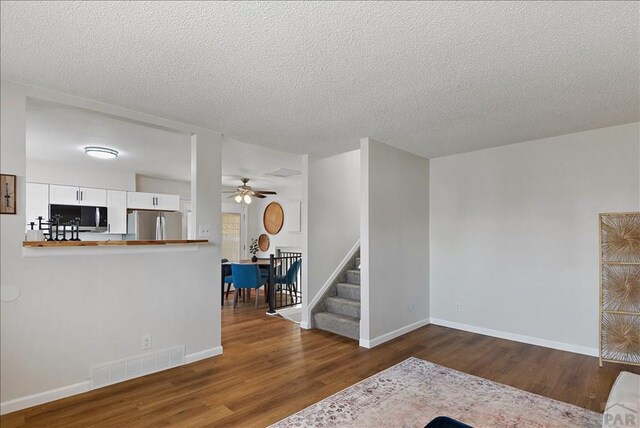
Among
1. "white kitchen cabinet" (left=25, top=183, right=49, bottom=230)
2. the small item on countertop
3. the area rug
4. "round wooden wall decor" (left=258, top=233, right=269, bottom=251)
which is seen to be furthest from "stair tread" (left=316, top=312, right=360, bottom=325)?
"white kitchen cabinet" (left=25, top=183, right=49, bottom=230)

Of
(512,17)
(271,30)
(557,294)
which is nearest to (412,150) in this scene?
(557,294)


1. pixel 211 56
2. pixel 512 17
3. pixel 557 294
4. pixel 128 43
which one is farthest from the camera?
pixel 557 294

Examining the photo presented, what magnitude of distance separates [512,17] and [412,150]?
9.48ft

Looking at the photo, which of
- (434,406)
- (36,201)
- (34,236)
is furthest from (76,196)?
(434,406)

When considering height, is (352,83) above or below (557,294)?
above

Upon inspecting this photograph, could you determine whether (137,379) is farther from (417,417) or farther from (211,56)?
(211,56)

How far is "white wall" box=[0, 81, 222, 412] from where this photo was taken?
2.50m

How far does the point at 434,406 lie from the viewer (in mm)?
2621

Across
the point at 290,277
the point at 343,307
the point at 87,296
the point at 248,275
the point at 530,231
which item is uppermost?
the point at 530,231

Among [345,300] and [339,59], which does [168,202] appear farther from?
[339,59]

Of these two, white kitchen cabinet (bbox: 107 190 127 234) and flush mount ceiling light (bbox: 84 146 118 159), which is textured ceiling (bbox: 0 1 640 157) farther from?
white kitchen cabinet (bbox: 107 190 127 234)

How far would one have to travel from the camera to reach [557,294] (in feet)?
12.9

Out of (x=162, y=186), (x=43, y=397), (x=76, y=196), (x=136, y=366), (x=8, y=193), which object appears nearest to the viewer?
(x=8, y=193)

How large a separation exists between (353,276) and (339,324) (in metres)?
0.92
